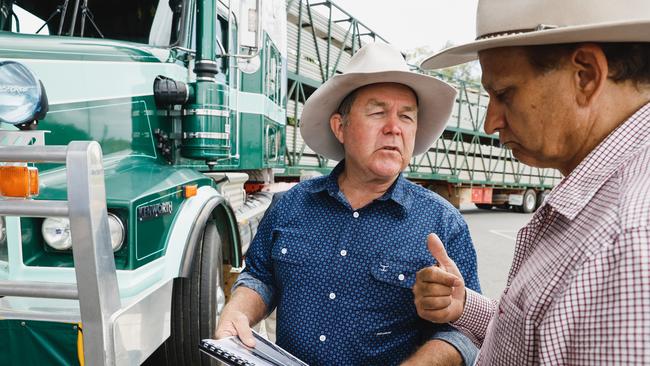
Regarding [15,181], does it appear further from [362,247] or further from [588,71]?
[588,71]

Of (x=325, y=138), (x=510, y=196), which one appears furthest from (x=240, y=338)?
(x=510, y=196)

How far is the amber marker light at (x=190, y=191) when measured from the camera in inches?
95.0

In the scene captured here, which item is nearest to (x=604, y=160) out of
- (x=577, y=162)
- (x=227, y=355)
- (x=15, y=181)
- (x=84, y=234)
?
(x=577, y=162)

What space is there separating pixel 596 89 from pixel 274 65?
4.24m

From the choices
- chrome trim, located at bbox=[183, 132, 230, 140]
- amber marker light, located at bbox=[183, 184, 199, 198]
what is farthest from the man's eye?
chrome trim, located at bbox=[183, 132, 230, 140]

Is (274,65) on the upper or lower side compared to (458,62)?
upper

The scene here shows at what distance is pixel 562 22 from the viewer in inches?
35.4

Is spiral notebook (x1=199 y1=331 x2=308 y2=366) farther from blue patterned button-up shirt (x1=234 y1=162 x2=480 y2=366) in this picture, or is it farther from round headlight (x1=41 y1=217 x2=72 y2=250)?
round headlight (x1=41 y1=217 x2=72 y2=250)

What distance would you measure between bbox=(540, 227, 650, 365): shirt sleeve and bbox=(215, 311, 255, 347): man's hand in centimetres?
88

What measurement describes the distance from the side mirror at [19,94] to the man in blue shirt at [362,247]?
0.84m

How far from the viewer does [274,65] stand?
4.88m

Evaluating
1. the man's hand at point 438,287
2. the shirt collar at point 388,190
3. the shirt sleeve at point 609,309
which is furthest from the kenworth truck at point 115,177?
the shirt sleeve at point 609,309

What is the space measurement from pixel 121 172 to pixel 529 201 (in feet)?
55.5

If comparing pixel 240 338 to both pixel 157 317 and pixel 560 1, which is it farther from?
pixel 560 1
